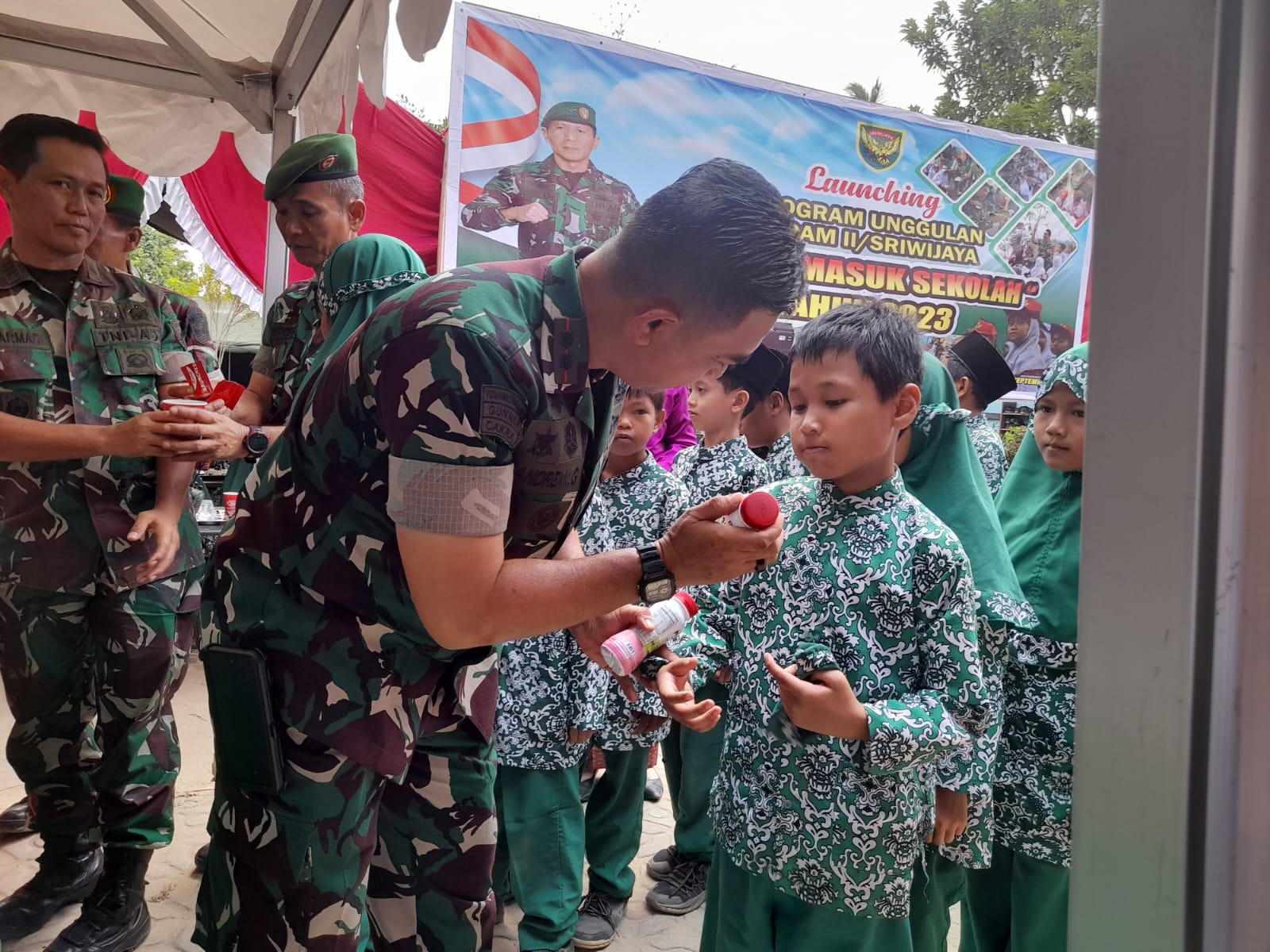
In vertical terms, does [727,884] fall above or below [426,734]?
below

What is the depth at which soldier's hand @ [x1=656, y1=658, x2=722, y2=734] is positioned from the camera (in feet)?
5.61

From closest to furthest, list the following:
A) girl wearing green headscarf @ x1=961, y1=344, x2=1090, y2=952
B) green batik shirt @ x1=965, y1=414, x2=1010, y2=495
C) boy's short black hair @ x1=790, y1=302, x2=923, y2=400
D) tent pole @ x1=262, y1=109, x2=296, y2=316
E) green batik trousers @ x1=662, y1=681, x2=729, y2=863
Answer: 1. boy's short black hair @ x1=790, y1=302, x2=923, y2=400
2. girl wearing green headscarf @ x1=961, y1=344, x2=1090, y2=952
3. green batik trousers @ x1=662, y1=681, x2=729, y2=863
4. green batik shirt @ x1=965, y1=414, x2=1010, y2=495
5. tent pole @ x1=262, y1=109, x2=296, y2=316

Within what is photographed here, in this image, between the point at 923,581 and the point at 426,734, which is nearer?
the point at 426,734

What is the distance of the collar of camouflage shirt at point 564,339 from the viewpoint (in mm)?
1355

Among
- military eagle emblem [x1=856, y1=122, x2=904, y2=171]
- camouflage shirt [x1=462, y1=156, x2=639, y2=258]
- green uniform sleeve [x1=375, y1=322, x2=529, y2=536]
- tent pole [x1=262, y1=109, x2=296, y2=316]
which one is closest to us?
green uniform sleeve [x1=375, y1=322, x2=529, y2=536]

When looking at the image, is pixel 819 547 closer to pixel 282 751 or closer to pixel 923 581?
pixel 923 581

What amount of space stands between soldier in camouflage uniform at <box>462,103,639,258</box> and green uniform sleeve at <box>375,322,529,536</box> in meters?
4.71

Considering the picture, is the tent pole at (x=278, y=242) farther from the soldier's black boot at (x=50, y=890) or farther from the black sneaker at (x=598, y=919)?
the black sneaker at (x=598, y=919)

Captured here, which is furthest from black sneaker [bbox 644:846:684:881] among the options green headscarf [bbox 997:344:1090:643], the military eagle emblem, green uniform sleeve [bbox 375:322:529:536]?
the military eagle emblem

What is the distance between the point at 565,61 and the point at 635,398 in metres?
4.08

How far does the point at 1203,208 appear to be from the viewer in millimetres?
601

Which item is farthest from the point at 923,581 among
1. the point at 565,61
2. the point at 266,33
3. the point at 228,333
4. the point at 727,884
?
the point at 228,333

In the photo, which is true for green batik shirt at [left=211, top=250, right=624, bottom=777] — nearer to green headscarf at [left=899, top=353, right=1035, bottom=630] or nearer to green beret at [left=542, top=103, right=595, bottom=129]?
green headscarf at [left=899, top=353, right=1035, bottom=630]

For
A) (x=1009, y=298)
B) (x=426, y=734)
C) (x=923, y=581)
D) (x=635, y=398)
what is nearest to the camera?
(x=426, y=734)
